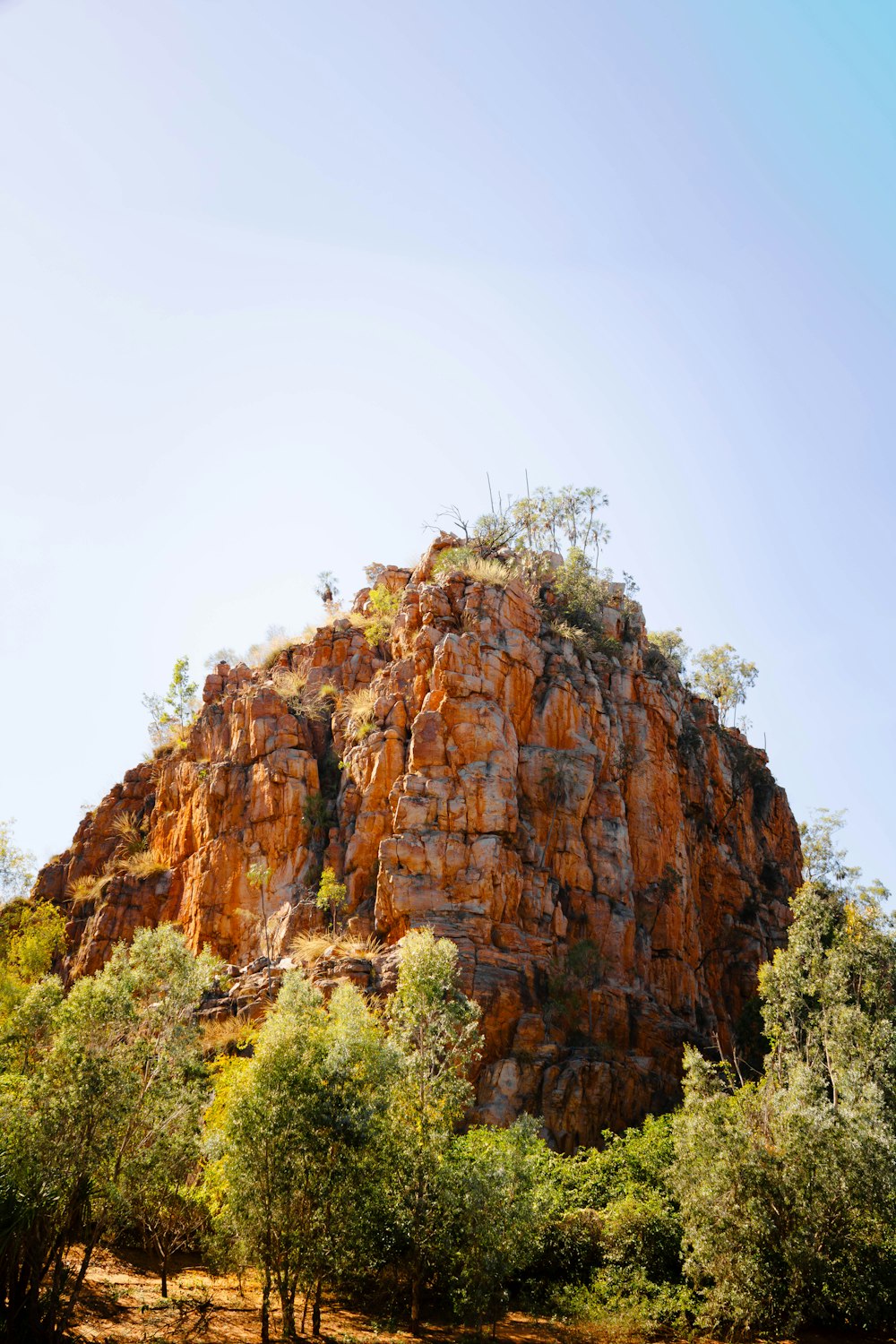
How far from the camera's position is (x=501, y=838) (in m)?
39.2

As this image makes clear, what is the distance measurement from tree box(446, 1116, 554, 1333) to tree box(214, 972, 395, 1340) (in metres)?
2.57

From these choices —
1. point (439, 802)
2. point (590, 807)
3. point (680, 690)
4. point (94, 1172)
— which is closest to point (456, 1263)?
point (94, 1172)

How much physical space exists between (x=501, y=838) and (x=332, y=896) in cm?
693

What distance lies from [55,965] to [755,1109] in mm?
34933

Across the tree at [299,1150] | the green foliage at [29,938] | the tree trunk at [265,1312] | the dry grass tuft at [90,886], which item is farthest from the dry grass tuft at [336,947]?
the dry grass tuft at [90,886]

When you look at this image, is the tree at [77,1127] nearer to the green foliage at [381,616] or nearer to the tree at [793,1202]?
the tree at [793,1202]

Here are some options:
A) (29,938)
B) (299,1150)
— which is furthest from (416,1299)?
(29,938)

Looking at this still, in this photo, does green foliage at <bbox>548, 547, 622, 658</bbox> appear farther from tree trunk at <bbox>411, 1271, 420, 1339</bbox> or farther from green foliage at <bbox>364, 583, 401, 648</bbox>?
tree trunk at <bbox>411, 1271, 420, 1339</bbox>

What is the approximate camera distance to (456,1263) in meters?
26.2

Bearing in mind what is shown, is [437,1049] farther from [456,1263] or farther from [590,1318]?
[590,1318]

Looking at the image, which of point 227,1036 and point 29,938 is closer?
point 227,1036

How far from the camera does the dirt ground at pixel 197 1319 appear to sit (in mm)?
23531

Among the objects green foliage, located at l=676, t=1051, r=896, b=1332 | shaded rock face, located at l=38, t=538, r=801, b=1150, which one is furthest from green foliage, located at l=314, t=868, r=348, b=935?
green foliage, located at l=676, t=1051, r=896, b=1332

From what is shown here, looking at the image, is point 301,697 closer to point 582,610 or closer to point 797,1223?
point 582,610
